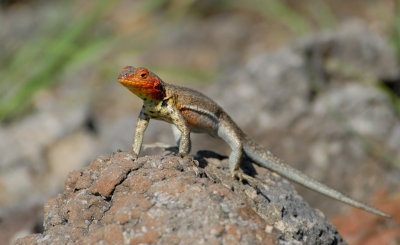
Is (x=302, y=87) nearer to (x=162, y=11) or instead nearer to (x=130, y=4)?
(x=162, y=11)

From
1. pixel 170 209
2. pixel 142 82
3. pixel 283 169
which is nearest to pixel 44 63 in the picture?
pixel 142 82

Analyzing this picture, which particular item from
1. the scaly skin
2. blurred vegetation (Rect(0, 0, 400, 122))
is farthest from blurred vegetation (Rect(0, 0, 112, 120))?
the scaly skin

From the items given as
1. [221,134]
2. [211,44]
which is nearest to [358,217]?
[221,134]

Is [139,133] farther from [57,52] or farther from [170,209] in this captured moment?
[57,52]

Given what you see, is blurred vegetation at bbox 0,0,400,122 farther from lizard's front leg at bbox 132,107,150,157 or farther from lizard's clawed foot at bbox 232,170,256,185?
lizard's clawed foot at bbox 232,170,256,185

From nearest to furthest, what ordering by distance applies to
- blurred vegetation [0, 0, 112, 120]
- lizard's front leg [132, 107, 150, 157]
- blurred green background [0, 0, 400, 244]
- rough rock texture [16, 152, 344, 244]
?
rough rock texture [16, 152, 344, 244], lizard's front leg [132, 107, 150, 157], blurred green background [0, 0, 400, 244], blurred vegetation [0, 0, 112, 120]

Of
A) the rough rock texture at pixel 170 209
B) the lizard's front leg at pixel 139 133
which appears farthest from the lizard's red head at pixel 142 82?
the rough rock texture at pixel 170 209

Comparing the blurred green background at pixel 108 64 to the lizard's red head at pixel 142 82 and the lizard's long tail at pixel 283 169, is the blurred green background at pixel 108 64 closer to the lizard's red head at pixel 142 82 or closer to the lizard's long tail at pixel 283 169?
the lizard's long tail at pixel 283 169
